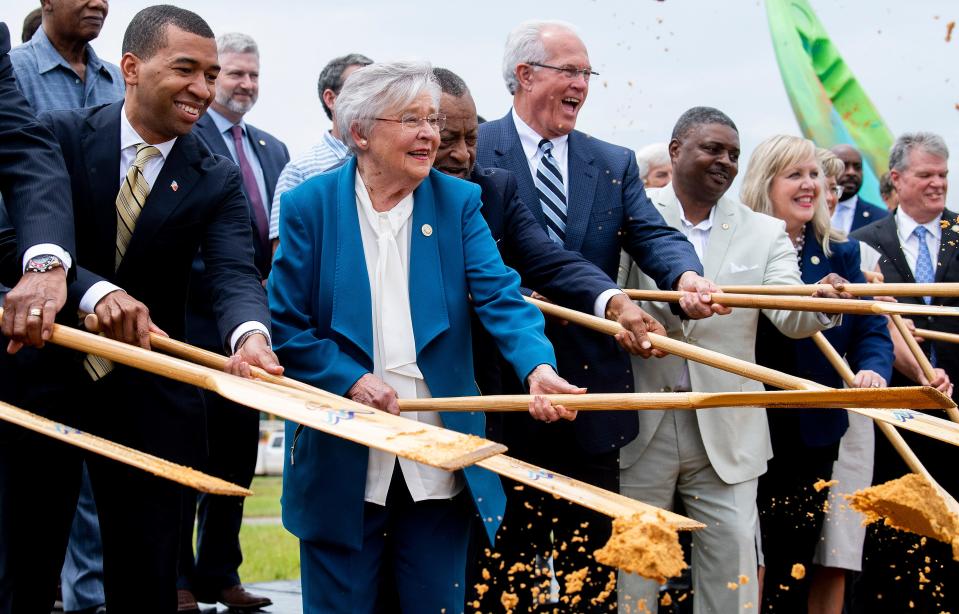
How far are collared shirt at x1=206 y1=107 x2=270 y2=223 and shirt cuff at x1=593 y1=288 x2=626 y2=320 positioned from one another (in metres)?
2.28

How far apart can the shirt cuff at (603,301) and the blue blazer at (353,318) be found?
607 mm

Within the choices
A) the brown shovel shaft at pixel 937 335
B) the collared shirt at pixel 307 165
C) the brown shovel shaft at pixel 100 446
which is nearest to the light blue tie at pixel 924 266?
the brown shovel shaft at pixel 937 335

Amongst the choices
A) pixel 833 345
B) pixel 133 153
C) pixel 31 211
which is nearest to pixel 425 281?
pixel 133 153

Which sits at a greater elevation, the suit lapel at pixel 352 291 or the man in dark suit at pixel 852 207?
the man in dark suit at pixel 852 207

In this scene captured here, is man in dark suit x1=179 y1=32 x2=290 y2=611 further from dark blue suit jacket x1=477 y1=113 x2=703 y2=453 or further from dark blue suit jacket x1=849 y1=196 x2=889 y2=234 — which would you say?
dark blue suit jacket x1=849 y1=196 x2=889 y2=234

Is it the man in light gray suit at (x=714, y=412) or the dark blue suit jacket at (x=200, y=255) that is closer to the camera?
the man in light gray suit at (x=714, y=412)

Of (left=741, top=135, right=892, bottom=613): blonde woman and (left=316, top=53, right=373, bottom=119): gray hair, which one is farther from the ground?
(left=316, top=53, right=373, bottom=119): gray hair

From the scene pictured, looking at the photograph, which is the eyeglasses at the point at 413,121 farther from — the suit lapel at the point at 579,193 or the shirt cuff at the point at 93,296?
the suit lapel at the point at 579,193

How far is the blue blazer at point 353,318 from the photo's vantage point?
3.85 metres

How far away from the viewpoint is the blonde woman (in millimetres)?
5730

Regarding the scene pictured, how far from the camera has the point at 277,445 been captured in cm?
2447

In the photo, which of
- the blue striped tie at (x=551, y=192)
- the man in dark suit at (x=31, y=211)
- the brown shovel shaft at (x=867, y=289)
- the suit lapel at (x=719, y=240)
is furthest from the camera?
Result: the suit lapel at (x=719, y=240)

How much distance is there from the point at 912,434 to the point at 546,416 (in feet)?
12.1

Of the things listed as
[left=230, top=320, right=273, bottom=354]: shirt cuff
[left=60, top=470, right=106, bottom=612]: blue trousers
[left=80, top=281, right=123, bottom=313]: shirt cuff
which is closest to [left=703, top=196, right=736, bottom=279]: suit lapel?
[left=230, top=320, right=273, bottom=354]: shirt cuff
